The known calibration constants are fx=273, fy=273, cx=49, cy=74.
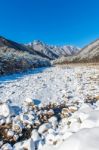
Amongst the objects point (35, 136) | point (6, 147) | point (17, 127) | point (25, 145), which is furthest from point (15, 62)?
point (25, 145)

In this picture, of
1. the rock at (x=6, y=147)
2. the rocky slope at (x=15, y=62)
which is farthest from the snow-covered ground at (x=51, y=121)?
the rocky slope at (x=15, y=62)

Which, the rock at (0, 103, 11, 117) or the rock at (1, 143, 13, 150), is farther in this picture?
the rock at (0, 103, 11, 117)

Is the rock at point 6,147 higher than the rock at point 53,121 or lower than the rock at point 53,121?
lower

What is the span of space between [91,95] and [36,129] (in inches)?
191

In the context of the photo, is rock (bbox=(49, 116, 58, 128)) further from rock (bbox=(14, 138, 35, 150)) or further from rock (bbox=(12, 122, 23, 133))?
rock (bbox=(14, 138, 35, 150))

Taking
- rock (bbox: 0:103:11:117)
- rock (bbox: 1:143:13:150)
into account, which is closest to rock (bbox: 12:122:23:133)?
rock (bbox: 0:103:11:117)

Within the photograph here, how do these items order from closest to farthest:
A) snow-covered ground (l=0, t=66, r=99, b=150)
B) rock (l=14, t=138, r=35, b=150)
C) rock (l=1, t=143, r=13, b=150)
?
snow-covered ground (l=0, t=66, r=99, b=150), rock (l=14, t=138, r=35, b=150), rock (l=1, t=143, r=13, b=150)

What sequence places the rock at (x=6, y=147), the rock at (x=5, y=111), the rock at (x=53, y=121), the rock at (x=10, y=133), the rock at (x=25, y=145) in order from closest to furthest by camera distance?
the rock at (x=25, y=145), the rock at (x=6, y=147), the rock at (x=10, y=133), the rock at (x=53, y=121), the rock at (x=5, y=111)

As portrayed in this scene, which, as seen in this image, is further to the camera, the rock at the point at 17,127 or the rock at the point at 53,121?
the rock at the point at 53,121

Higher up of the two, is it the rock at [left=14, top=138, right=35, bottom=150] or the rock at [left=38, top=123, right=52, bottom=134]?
the rock at [left=38, top=123, right=52, bottom=134]

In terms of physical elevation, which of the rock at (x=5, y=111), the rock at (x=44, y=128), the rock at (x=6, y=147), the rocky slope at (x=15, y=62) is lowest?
the rock at (x=6, y=147)

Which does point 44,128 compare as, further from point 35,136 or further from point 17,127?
point 17,127

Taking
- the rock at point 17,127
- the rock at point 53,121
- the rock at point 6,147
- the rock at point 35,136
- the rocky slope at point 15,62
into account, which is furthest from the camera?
the rocky slope at point 15,62

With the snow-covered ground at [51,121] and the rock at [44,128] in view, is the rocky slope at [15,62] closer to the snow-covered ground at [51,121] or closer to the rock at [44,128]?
the snow-covered ground at [51,121]
